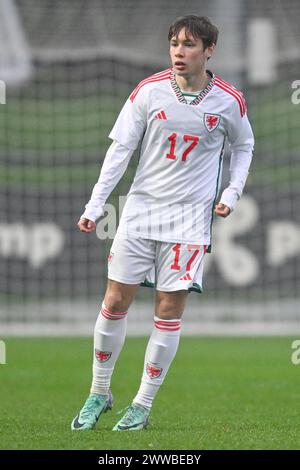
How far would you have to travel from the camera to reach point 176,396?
28.7 feet

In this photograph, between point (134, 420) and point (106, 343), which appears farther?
point (106, 343)

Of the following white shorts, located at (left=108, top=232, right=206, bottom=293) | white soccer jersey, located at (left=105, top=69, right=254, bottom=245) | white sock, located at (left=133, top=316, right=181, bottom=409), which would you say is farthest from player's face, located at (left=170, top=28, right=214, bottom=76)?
white sock, located at (left=133, top=316, right=181, bottom=409)

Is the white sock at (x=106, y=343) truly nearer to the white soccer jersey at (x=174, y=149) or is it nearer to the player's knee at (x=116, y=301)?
the player's knee at (x=116, y=301)

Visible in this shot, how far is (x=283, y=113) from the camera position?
604 inches


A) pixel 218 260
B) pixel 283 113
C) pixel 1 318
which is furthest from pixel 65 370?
pixel 283 113

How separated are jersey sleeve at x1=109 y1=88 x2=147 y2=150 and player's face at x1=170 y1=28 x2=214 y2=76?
25 cm

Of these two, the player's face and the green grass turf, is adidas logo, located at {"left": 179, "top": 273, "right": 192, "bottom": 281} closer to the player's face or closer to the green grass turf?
the green grass turf

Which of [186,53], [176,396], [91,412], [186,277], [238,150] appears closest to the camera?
[186,53]

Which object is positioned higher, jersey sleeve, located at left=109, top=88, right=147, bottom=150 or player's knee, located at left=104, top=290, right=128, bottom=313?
jersey sleeve, located at left=109, top=88, right=147, bottom=150

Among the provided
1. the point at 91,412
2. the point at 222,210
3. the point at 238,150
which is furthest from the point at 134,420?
the point at 238,150

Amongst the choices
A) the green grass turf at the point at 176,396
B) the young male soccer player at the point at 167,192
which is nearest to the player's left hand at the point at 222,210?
the young male soccer player at the point at 167,192

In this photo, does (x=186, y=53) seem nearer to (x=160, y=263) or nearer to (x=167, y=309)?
(x=160, y=263)

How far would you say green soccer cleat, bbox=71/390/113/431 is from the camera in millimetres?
6418

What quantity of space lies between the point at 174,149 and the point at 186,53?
19.7 inches
